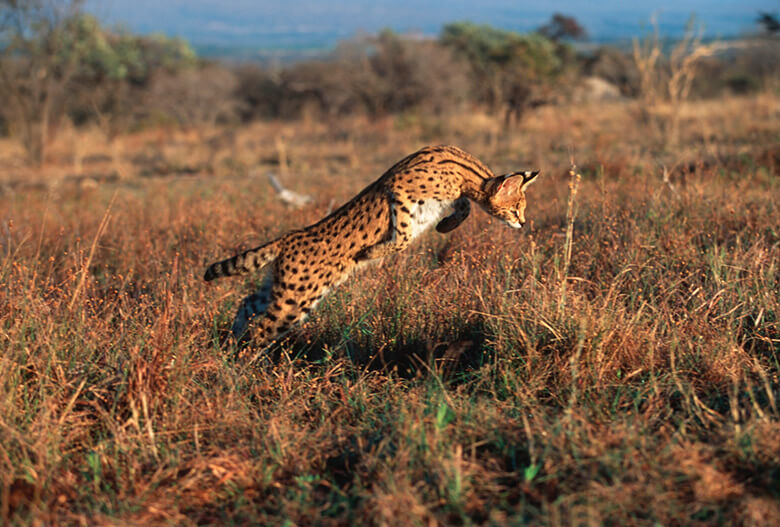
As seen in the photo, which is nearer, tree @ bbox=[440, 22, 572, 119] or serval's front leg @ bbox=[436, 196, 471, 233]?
serval's front leg @ bbox=[436, 196, 471, 233]

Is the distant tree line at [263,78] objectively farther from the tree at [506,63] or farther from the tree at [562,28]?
the tree at [562,28]

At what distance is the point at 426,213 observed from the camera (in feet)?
16.1

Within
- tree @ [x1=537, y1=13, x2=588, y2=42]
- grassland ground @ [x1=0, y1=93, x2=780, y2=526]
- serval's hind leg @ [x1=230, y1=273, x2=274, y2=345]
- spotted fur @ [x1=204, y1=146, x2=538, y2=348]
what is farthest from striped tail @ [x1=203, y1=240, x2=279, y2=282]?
tree @ [x1=537, y1=13, x2=588, y2=42]

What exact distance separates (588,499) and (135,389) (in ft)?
7.78

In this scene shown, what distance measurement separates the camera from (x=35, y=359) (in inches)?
155

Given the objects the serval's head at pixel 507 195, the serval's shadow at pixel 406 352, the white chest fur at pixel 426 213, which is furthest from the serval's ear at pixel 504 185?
the serval's shadow at pixel 406 352

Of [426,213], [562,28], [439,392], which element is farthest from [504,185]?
[562,28]

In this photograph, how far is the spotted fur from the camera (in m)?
4.75

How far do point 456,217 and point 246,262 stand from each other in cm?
155

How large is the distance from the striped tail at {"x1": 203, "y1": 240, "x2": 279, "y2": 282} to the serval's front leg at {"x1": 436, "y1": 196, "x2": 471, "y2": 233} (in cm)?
122

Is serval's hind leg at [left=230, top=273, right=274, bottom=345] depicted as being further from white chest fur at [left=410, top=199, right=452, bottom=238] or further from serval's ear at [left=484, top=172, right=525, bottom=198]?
serval's ear at [left=484, top=172, right=525, bottom=198]

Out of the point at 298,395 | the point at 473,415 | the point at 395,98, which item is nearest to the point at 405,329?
the point at 298,395

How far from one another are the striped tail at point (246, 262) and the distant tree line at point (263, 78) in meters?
13.6

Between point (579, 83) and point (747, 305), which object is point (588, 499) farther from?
point (579, 83)
